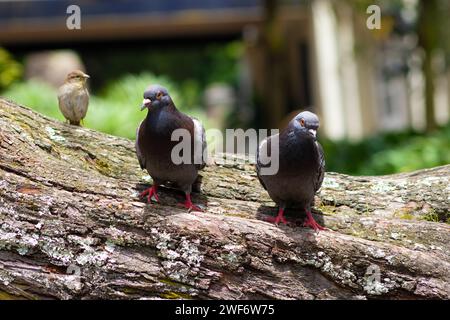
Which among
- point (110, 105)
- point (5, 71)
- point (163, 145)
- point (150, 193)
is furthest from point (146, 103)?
point (5, 71)

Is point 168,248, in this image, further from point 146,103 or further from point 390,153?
point 390,153

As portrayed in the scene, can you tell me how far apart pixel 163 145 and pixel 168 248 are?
2.26 ft

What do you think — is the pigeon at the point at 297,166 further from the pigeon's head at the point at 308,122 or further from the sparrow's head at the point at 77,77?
the sparrow's head at the point at 77,77

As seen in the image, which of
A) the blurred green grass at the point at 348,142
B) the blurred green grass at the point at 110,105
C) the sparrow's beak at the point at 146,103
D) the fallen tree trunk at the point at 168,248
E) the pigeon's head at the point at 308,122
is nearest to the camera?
the fallen tree trunk at the point at 168,248

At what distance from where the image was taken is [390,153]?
11977 mm

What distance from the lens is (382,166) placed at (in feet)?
37.0

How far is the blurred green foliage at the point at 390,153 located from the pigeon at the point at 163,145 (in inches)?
255

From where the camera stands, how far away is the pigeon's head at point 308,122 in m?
4.38

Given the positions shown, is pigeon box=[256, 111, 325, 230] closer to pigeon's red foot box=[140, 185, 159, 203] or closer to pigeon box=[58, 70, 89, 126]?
pigeon's red foot box=[140, 185, 159, 203]

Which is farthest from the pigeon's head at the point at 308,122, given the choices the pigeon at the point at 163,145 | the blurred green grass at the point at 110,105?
the blurred green grass at the point at 110,105

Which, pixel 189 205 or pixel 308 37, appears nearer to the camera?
pixel 189 205

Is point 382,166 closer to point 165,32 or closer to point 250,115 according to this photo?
point 250,115

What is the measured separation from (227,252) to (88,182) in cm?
103
